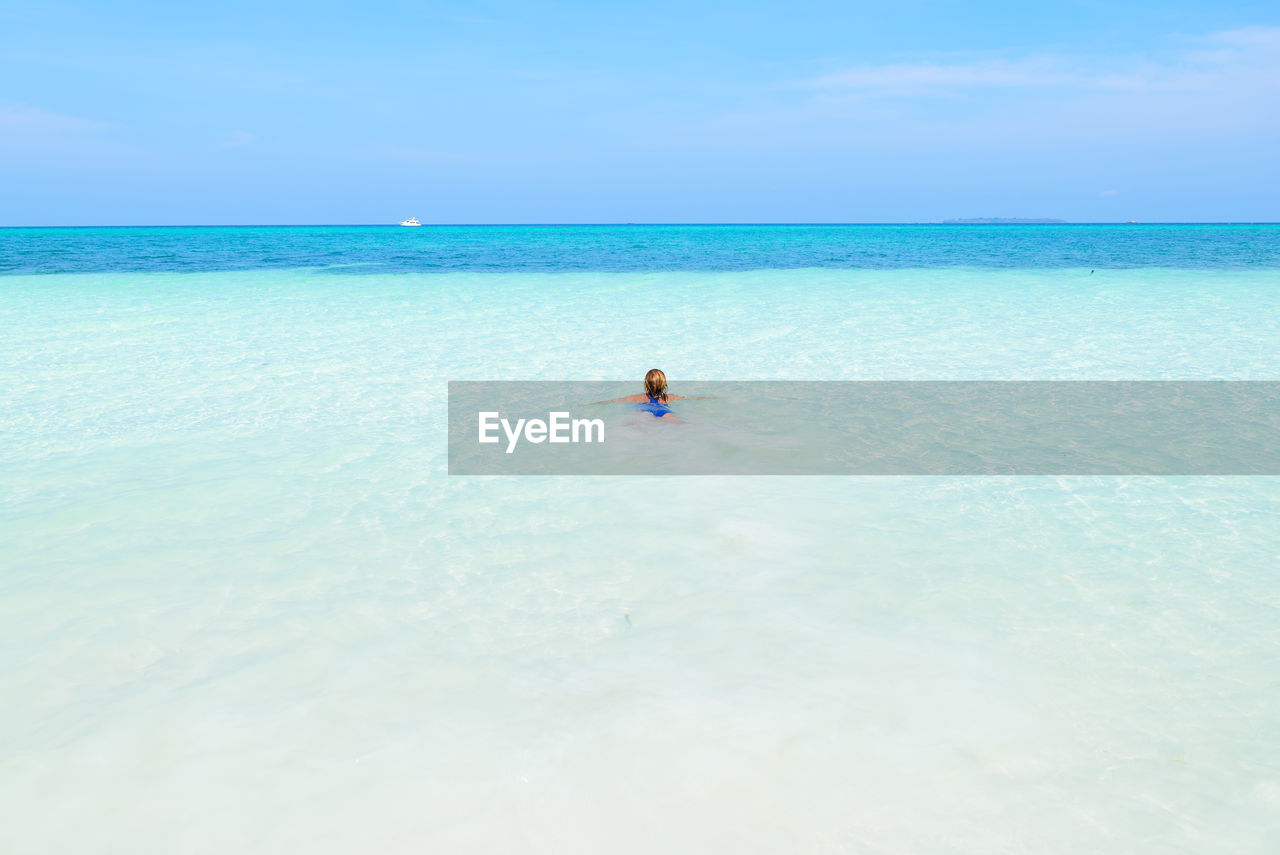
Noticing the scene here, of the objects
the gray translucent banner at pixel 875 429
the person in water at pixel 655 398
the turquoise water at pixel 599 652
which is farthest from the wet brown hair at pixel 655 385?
the turquoise water at pixel 599 652

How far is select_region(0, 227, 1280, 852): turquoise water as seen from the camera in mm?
3334

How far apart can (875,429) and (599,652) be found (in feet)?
19.5

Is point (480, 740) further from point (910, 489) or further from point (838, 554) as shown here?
point (910, 489)

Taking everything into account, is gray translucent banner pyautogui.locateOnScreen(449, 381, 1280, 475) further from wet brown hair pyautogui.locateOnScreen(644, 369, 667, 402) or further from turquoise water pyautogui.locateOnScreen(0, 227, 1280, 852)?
turquoise water pyautogui.locateOnScreen(0, 227, 1280, 852)

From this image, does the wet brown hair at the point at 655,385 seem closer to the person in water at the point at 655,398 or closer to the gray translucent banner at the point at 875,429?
the person in water at the point at 655,398

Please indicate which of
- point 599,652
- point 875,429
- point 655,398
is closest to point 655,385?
point 655,398

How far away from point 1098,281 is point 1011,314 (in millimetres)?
13103

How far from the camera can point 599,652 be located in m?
4.47

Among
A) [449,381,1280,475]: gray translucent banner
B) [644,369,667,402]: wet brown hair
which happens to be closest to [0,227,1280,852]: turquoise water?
[449,381,1280,475]: gray translucent banner

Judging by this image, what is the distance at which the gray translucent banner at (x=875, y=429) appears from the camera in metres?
8.01

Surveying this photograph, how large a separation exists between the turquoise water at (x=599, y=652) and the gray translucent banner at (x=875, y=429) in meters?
0.56

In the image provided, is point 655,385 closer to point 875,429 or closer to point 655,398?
point 655,398

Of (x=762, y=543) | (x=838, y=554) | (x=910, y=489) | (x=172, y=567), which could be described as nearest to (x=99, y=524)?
(x=172, y=567)

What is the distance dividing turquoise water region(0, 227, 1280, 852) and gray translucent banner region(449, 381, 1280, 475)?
1.83 ft
